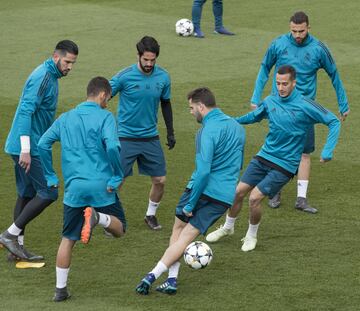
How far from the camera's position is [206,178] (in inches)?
391

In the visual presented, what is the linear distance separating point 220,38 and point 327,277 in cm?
1326

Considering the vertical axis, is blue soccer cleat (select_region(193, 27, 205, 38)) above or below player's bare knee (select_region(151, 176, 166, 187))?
above

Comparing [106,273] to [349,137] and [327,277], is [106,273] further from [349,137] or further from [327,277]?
[349,137]

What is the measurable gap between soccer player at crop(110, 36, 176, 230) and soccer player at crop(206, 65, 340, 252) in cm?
125

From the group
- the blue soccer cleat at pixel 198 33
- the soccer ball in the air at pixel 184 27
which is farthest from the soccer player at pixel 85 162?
the blue soccer cleat at pixel 198 33

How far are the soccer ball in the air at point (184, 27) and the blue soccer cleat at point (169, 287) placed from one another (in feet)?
44.9

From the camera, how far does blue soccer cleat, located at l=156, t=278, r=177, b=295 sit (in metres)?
10.2

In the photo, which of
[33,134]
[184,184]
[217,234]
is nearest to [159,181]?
[217,234]

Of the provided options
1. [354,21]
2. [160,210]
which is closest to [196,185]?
[160,210]

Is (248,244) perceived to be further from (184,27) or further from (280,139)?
(184,27)

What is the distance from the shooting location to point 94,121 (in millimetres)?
9836

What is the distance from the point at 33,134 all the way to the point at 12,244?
1233 mm

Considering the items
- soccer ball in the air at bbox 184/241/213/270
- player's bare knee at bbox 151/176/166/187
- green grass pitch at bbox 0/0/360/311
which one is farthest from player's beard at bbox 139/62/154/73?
soccer ball in the air at bbox 184/241/213/270

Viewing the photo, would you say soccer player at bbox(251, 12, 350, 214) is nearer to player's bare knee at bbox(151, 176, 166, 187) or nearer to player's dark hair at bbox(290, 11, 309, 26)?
player's dark hair at bbox(290, 11, 309, 26)
